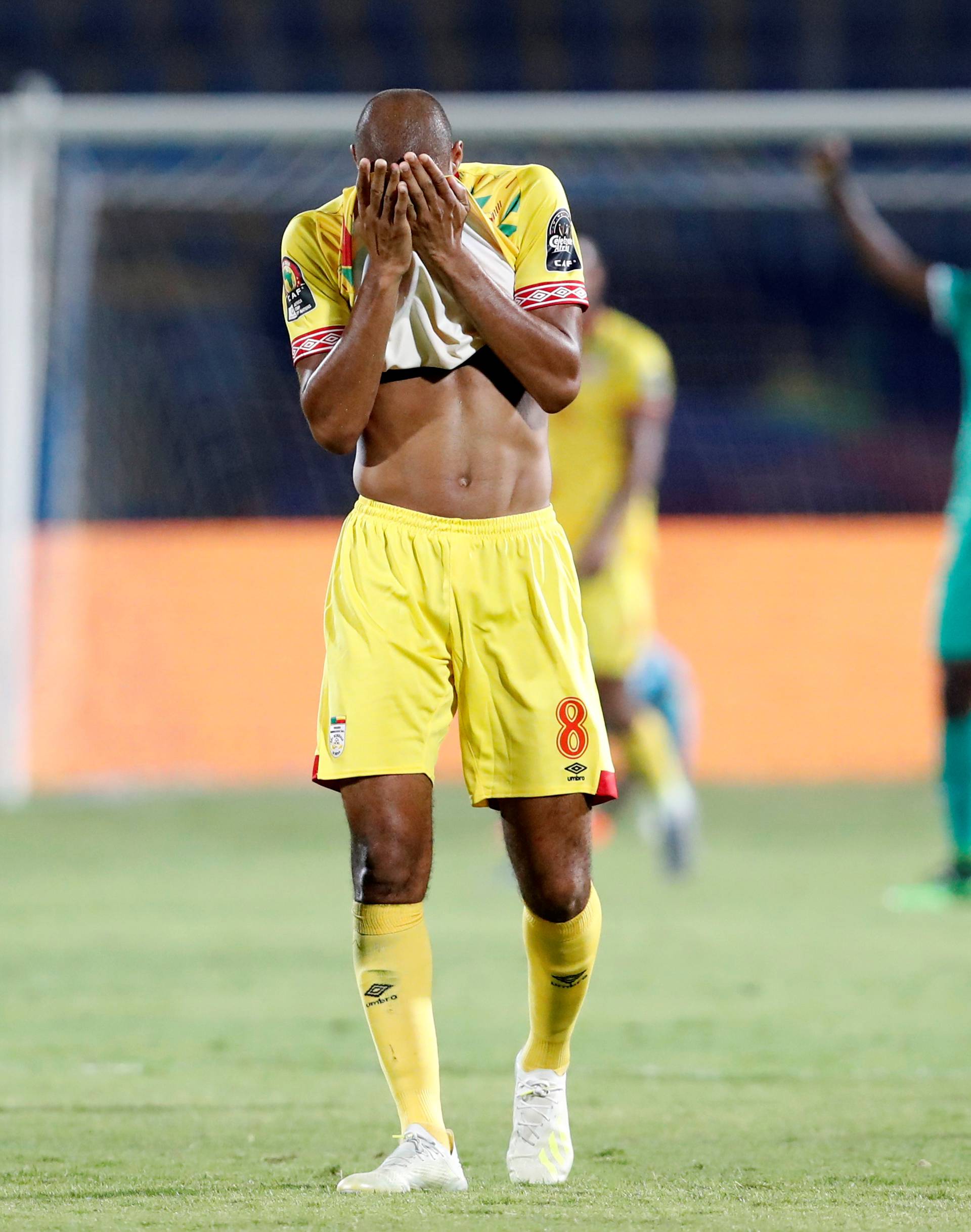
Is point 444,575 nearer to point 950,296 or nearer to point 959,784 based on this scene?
point 959,784

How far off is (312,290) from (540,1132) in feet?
4.98

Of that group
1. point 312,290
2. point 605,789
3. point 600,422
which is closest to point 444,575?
point 605,789

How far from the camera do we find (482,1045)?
4773 mm

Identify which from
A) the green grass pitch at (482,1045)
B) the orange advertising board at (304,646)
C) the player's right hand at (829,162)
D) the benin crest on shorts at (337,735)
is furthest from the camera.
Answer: the orange advertising board at (304,646)

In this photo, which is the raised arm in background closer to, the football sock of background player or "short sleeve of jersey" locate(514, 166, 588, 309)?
the football sock of background player

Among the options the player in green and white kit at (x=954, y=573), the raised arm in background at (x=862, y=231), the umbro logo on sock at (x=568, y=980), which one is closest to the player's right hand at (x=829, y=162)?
the raised arm in background at (x=862, y=231)

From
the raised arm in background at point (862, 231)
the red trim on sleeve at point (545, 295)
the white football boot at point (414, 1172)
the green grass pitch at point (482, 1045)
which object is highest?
the raised arm in background at point (862, 231)

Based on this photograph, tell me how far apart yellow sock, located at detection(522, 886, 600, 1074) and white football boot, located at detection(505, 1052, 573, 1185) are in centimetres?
3

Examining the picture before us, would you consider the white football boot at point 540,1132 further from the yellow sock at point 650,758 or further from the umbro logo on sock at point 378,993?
the yellow sock at point 650,758

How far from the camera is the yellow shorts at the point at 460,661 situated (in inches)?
133

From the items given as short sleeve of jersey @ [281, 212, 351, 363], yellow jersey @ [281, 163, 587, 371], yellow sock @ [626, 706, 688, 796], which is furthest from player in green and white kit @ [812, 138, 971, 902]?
short sleeve of jersey @ [281, 212, 351, 363]

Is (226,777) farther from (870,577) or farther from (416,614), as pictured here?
(416,614)

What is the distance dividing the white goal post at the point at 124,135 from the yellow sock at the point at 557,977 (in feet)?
23.2

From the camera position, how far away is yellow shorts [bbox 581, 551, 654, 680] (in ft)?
25.8
